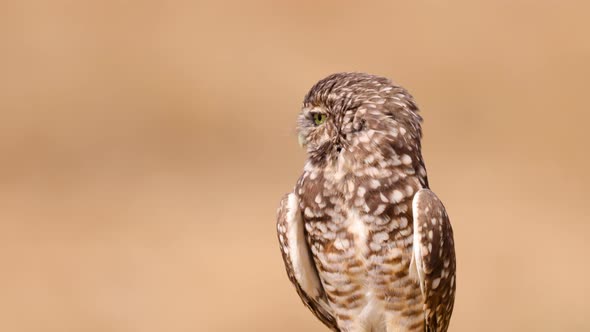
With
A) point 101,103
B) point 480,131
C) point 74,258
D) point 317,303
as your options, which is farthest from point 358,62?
point 317,303

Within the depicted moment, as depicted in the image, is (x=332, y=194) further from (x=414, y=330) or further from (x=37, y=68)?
(x=37, y=68)

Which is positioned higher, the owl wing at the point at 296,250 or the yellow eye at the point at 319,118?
the yellow eye at the point at 319,118

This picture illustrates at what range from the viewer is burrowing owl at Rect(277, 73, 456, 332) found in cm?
521

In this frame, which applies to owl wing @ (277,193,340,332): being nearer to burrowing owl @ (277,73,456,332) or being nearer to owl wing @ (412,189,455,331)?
burrowing owl @ (277,73,456,332)

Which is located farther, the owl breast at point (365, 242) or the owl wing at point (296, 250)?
the owl wing at point (296, 250)

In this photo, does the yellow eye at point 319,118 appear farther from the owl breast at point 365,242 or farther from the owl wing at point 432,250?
the owl wing at point 432,250

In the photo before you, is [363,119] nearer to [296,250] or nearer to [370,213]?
[370,213]

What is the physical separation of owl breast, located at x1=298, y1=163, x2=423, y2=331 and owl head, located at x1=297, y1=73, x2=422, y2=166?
0.36ft

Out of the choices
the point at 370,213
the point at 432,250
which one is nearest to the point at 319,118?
the point at 370,213

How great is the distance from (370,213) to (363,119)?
423 millimetres

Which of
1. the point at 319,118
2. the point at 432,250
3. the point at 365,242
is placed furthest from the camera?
the point at 319,118

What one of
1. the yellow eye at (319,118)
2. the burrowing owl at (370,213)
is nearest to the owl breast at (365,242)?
the burrowing owl at (370,213)

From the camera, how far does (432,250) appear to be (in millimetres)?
5133

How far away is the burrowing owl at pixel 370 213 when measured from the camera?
5207 mm
